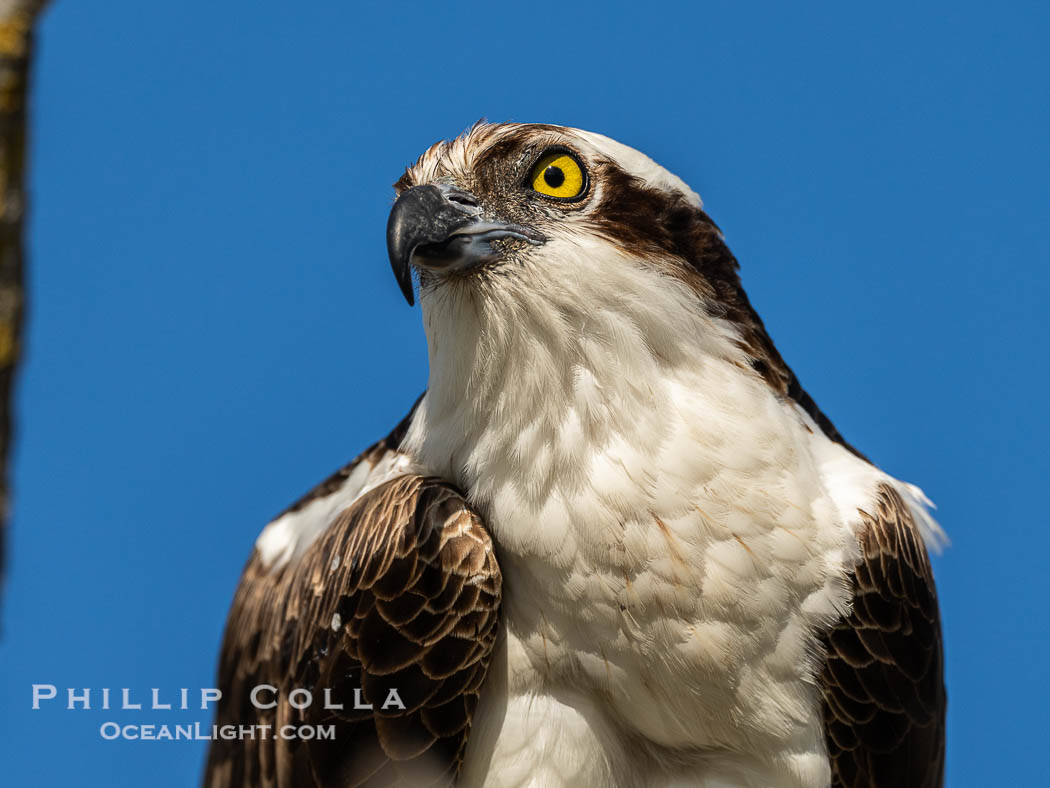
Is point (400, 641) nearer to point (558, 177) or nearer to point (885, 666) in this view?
point (558, 177)

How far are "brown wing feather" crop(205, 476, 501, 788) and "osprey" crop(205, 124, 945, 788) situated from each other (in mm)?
12

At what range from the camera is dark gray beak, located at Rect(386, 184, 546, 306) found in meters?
5.20

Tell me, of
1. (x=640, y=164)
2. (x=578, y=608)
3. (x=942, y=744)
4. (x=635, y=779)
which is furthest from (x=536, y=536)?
(x=942, y=744)

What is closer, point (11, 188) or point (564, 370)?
point (11, 188)

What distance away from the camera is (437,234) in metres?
5.23

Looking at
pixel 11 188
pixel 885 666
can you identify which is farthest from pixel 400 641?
pixel 11 188

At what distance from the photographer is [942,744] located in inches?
255

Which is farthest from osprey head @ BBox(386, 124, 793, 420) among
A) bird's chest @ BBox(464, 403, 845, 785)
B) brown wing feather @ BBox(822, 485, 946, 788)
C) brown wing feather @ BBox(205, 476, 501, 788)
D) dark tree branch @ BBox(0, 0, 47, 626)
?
dark tree branch @ BBox(0, 0, 47, 626)

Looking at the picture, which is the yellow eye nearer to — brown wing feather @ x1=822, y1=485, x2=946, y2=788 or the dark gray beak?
the dark gray beak

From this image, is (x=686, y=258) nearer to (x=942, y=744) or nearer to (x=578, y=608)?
(x=578, y=608)

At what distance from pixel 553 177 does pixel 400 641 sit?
2.28 meters

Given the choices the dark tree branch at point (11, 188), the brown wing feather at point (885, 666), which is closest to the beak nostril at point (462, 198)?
the brown wing feather at point (885, 666)

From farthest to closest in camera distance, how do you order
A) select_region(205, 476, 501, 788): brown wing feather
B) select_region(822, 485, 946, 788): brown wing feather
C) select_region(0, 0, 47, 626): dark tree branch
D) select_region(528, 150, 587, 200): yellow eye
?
select_region(822, 485, 946, 788): brown wing feather < select_region(528, 150, 587, 200): yellow eye < select_region(205, 476, 501, 788): brown wing feather < select_region(0, 0, 47, 626): dark tree branch

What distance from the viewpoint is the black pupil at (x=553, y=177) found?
553cm
